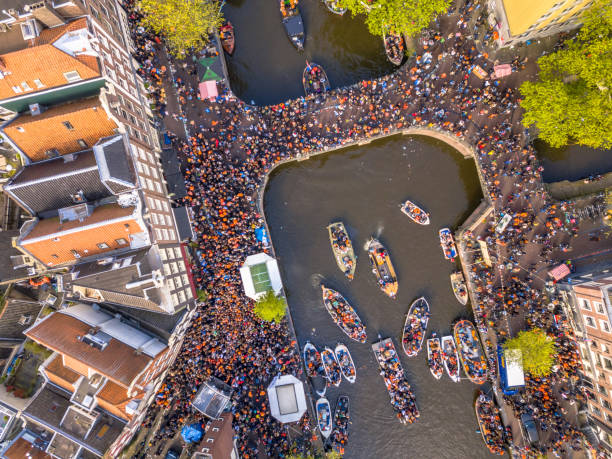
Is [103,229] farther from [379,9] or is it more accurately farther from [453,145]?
[453,145]

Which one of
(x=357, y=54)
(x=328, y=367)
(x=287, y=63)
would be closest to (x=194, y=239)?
(x=328, y=367)

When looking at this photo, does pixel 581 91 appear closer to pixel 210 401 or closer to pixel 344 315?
pixel 344 315

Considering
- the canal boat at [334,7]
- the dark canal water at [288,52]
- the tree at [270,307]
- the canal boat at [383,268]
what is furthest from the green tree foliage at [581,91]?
the tree at [270,307]

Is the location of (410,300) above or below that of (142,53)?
below

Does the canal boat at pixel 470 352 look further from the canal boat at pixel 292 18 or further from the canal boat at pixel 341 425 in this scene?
the canal boat at pixel 292 18

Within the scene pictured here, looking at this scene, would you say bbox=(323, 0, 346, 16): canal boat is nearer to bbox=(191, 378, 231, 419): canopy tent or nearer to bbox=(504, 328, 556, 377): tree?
bbox=(504, 328, 556, 377): tree

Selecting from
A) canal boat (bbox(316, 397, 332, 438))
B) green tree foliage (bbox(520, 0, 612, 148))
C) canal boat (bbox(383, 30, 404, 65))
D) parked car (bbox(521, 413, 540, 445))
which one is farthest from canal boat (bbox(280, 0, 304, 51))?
parked car (bbox(521, 413, 540, 445))
